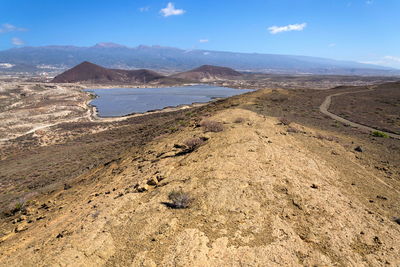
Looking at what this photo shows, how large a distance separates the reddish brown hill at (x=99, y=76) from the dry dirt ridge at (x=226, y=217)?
14315 centimetres

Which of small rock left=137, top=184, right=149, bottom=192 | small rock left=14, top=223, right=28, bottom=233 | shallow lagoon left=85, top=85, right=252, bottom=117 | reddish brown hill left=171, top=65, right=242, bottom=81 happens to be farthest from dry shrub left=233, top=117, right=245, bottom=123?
reddish brown hill left=171, top=65, right=242, bottom=81

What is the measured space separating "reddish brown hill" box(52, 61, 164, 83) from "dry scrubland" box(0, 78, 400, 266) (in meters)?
142

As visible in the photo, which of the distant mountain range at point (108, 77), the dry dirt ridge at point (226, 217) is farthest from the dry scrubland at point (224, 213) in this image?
the distant mountain range at point (108, 77)

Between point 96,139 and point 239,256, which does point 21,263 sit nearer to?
point 239,256

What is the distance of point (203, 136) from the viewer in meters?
12.8

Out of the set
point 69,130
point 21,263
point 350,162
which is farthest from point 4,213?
point 69,130

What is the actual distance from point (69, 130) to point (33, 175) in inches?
816

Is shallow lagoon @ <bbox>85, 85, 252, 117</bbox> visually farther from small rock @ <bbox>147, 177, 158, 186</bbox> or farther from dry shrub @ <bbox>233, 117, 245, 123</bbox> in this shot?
small rock @ <bbox>147, 177, 158, 186</bbox>

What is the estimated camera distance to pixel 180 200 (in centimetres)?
679

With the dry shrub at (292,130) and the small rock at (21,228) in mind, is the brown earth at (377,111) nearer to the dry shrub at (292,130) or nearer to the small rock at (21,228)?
the dry shrub at (292,130)

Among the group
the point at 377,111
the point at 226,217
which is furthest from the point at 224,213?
the point at 377,111

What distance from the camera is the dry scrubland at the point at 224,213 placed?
5277 millimetres

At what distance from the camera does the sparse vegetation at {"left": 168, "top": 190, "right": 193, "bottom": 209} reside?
6.72m

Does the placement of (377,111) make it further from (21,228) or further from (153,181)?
(21,228)
